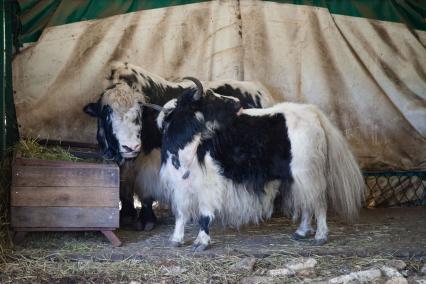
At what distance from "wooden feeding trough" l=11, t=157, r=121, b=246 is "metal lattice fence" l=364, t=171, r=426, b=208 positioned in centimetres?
337

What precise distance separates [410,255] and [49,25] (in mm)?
4239

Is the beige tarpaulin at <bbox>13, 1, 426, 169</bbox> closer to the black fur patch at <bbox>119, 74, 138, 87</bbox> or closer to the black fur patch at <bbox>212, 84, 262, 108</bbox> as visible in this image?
the black fur patch at <bbox>212, 84, 262, 108</bbox>

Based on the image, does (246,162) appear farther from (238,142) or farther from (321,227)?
(321,227)

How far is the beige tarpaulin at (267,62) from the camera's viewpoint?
6.59 metres

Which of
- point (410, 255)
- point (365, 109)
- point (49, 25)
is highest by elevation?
point (49, 25)

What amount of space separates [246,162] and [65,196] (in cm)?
158

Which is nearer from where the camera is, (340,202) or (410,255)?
(410,255)

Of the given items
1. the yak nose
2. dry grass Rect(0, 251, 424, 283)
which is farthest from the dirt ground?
the yak nose

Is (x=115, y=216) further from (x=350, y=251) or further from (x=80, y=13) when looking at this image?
(x=80, y=13)

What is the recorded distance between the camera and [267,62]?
7.04m

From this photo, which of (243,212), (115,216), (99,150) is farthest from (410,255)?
(99,150)

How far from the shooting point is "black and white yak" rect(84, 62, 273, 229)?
5.62 metres

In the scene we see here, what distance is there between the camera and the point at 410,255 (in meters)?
5.08

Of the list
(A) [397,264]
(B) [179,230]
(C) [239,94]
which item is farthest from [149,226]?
(A) [397,264]
